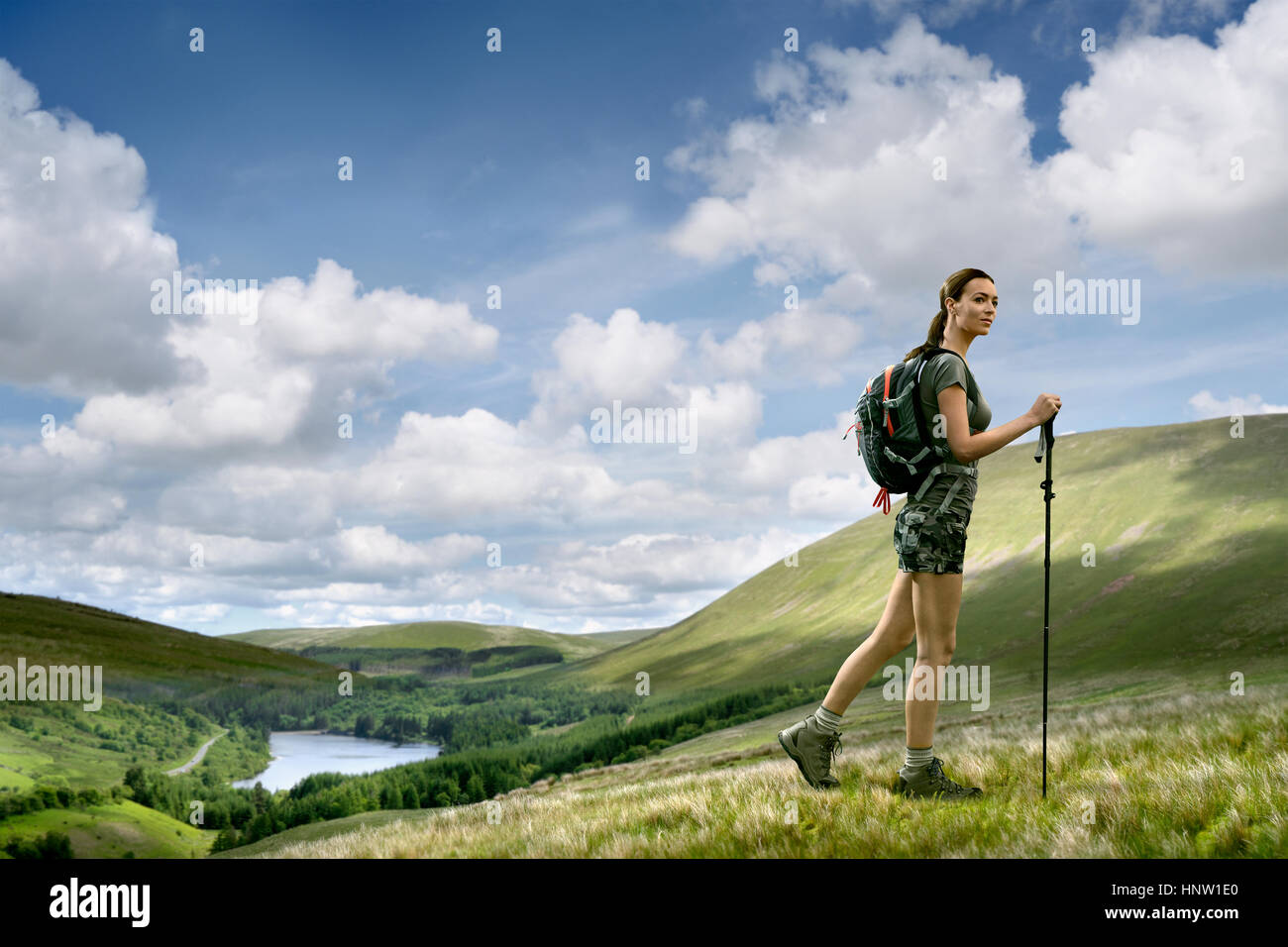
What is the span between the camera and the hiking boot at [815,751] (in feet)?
23.8

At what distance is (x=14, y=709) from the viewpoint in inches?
6220

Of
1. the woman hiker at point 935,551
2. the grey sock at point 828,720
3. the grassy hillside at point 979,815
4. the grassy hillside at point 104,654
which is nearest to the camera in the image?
the grassy hillside at point 979,815

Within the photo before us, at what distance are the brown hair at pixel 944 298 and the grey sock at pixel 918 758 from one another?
11.7ft

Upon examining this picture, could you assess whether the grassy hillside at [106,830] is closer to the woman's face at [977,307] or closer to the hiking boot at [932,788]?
the hiking boot at [932,788]

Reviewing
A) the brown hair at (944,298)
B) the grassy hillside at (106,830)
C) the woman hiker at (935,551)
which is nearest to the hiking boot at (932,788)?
the woman hiker at (935,551)

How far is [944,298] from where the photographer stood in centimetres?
711

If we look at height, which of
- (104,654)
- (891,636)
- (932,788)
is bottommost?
(104,654)

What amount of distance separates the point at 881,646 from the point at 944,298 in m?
3.30

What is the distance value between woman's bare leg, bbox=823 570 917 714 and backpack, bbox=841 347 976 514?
832mm

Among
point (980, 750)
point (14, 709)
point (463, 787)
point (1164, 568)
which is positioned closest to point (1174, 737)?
point (980, 750)

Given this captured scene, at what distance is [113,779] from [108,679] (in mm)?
51315

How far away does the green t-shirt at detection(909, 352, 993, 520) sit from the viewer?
6469 millimetres

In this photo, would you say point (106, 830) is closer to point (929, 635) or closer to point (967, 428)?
point (929, 635)

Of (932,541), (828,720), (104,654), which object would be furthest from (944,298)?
(104,654)
